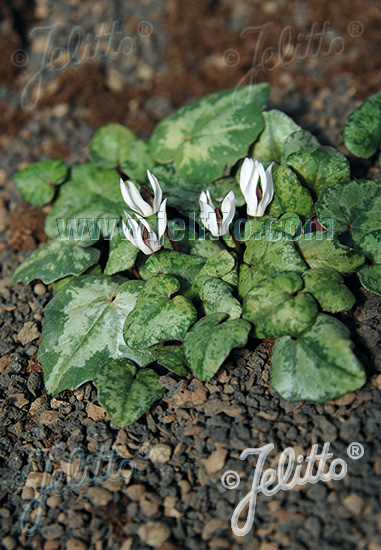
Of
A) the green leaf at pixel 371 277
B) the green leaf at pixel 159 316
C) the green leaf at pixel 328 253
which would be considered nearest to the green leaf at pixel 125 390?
the green leaf at pixel 159 316

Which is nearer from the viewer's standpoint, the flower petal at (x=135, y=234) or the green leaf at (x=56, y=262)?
the flower petal at (x=135, y=234)

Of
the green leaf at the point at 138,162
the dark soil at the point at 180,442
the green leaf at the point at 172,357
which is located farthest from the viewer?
the green leaf at the point at 138,162

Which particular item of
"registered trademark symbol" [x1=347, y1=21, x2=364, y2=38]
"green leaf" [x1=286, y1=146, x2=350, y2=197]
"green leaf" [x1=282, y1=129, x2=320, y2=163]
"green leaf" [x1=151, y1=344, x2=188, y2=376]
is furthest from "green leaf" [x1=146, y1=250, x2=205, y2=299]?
"registered trademark symbol" [x1=347, y1=21, x2=364, y2=38]

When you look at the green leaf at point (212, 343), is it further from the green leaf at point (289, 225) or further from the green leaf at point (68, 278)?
the green leaf at point (68, 278)

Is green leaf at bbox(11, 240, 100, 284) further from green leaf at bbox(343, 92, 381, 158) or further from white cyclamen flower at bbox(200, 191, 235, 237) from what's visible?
green leaf at bbox(343, 92, 381, 158)

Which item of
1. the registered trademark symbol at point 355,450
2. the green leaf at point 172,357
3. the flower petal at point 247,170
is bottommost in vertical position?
the green leaf at point 172,357

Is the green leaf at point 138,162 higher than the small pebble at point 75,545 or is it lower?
higher
